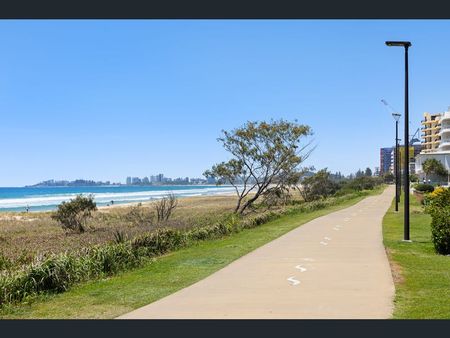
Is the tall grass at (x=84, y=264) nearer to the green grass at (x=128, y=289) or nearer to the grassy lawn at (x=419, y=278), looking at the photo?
the green grass at (x=128, y=289)

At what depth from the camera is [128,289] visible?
9523 millimetres

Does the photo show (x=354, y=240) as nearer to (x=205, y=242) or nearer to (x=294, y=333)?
(x=205, y=242)

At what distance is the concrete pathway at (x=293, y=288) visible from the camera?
7551 millimetres

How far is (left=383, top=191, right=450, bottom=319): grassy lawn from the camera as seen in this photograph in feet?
24.6

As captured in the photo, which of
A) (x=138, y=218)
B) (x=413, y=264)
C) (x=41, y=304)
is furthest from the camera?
(x=138, y=218)

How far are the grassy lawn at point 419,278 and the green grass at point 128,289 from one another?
3.94m

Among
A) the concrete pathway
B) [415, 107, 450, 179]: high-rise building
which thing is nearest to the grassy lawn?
the concrete pathway

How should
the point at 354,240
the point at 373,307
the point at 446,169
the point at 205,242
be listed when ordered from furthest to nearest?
the point at 446,169, the point at 205,242, the point at 354,240, the point at 373,307

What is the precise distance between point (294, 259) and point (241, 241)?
461cm

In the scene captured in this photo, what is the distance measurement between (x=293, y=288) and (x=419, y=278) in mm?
2677

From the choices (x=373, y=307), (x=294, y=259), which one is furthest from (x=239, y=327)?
(x=294, y=259)

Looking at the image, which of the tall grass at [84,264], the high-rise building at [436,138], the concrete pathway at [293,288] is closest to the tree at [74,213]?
the tall grass at [84,264]

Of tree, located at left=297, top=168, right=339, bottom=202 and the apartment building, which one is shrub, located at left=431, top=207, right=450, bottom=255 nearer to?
tree, located at left=297, top=168, right=339, bottom=202

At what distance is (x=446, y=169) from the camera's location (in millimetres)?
83438
